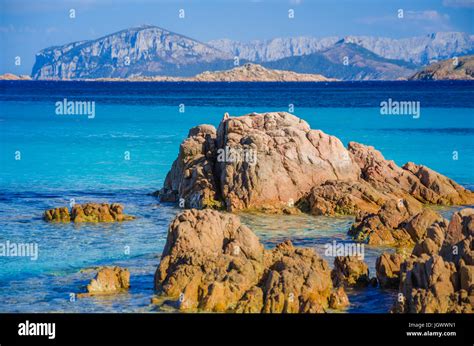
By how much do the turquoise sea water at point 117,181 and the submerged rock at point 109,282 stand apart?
31 cm

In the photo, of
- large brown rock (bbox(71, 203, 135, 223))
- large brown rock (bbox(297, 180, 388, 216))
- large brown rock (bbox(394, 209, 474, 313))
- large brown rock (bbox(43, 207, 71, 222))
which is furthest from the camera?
large brown rock (bbox(297, 180, 388, 216))

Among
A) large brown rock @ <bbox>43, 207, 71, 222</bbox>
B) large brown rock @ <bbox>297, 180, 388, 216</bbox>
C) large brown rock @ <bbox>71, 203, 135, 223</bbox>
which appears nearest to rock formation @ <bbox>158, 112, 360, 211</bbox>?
large brown rock @ <bbox>297, 180, 388, 216</bbox>

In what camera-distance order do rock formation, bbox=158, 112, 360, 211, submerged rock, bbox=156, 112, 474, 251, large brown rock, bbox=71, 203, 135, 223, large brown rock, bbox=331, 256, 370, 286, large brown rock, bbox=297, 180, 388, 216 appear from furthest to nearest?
rock formation, bbox=158, 112, 360, 211 < submerged rock, bbox=156, 112, 474, 251 < large brown rock, bbox=297, 180, 388, 216 < large brown rock, bbox=71, 203, 135, 223 < large brown rock, bbox=331, 256, 370, 286

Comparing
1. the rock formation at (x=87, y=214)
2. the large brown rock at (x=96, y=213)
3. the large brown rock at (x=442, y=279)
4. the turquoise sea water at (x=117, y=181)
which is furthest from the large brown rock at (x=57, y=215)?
the large brown rock at (x=442, y=279)

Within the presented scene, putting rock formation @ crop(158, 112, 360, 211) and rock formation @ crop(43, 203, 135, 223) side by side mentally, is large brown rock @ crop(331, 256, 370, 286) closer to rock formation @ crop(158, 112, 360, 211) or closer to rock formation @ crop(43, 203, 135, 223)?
rock formation @ crop(158, 112, 360, 211)

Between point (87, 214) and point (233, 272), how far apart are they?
11031 millimetres

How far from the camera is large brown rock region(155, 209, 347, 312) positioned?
59.8ft

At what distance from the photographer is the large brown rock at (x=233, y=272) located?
1822 centimetres

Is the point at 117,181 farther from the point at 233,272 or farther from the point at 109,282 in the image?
the point at 233,272

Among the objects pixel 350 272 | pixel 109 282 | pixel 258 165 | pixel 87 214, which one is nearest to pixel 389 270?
pixel 350 272

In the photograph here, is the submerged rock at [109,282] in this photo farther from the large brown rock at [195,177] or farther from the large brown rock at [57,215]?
the large brown rock at [195,177]

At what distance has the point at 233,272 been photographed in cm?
1908

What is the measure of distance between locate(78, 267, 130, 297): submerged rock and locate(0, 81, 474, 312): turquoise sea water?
0.31 m
